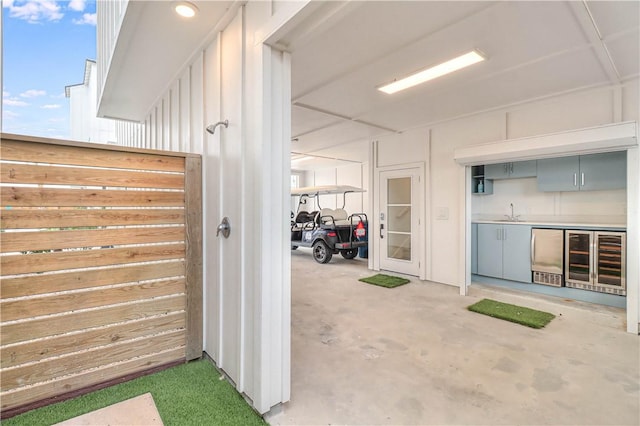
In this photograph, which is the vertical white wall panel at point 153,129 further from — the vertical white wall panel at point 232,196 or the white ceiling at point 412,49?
the vertical white wall panel at point 232,196

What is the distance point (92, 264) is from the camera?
6.65 ft

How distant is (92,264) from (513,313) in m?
4.38

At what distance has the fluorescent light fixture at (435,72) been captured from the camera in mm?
2854

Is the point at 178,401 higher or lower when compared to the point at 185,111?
lower

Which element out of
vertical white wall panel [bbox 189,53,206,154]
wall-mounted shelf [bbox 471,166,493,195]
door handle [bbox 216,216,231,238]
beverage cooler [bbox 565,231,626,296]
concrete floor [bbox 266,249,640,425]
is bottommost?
concrete floor [bbox 266,249,640,425]

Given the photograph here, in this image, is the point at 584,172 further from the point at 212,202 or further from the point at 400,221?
the point at 212,202

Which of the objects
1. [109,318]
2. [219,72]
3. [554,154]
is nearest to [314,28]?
[219,72]

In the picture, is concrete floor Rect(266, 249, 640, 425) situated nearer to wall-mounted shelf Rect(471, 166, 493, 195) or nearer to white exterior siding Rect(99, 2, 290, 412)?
white exterior siding Rect(99, 2, 290, 412)

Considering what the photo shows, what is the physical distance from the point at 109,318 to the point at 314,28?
2353mm

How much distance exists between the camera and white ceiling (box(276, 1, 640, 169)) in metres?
2.16

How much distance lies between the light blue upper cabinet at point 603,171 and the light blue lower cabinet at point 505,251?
0.98 meters

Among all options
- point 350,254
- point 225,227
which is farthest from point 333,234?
point 225,227

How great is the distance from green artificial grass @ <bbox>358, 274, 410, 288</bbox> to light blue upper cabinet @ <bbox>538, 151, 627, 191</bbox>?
2.66m

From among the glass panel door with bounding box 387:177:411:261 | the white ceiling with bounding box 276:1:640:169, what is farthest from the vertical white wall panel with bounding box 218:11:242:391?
the glass panel door with bounding box 387:177:411:261
